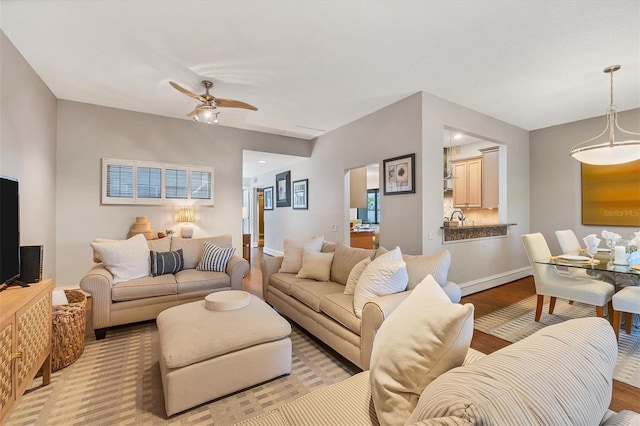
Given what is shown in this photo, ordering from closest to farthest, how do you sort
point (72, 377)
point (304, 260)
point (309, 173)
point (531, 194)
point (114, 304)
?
point (72, 377)
point (114, 304)
point (304, 260)
point (531, 194)
point (309, 173)

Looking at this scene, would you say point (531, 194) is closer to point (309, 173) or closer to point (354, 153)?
point (354, 153)

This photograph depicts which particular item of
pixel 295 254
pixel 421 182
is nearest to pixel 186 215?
pixel 295 254

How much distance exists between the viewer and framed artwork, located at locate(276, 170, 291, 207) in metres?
7.12

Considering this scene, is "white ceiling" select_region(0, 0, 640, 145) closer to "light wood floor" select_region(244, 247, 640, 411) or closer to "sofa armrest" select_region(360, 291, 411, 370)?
"sofa armrest" select_region(360, 291, 411, 370)

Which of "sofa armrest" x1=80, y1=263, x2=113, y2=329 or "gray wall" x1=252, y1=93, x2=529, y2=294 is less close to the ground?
"gray wall" x1=252, y1=93, x2=529, y2=294

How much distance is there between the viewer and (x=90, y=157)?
4.30m

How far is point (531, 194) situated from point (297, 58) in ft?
16.5

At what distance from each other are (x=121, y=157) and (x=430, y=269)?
481 cm

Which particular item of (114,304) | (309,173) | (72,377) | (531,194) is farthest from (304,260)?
(531,194)

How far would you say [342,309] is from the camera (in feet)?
7.35

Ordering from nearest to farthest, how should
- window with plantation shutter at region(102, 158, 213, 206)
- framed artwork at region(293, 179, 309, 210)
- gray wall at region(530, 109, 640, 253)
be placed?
window with plantation shutter at region(102, 158, 213, 206) → gray wall at region(530, 109, 640, 253) → framed artwork at region(293, 179, 309, 210)

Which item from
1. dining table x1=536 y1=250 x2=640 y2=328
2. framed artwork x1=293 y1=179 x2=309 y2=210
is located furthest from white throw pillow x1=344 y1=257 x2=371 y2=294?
framed artwork x1=293 y1=179 x2=309 y2=210

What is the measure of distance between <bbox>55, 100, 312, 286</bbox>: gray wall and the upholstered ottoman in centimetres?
311

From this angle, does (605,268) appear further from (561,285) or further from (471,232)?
(471,232)
